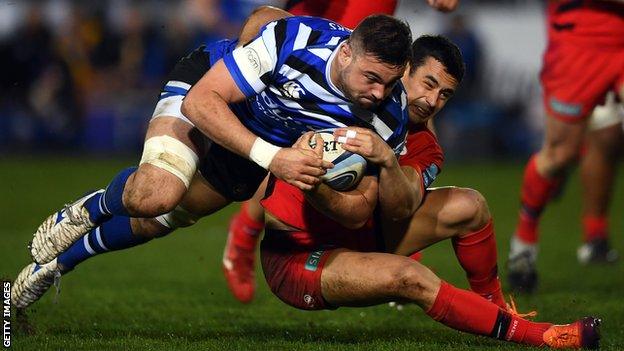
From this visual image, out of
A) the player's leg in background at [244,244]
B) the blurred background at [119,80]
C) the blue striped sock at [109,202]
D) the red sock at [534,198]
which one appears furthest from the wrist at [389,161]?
the blurred background at [119,80]

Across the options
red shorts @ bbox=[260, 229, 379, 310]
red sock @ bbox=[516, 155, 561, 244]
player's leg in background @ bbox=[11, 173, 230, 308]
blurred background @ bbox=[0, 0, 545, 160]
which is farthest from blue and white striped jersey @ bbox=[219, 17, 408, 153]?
blurred background @ bbox=[0, 0, 545, 160]

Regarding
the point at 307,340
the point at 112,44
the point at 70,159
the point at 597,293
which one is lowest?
the point at 70,159

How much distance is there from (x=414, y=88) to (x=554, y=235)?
6.56m

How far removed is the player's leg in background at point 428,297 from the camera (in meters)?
5.78

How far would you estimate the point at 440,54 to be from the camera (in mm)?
6227

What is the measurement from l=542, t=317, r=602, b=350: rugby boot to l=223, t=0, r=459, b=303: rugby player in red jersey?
2265 mm

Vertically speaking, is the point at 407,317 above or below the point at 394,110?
below

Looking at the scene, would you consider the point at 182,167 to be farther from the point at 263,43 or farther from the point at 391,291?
the point at 391,291

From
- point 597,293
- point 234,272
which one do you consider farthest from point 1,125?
point 597,293

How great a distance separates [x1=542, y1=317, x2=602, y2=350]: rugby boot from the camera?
589cm

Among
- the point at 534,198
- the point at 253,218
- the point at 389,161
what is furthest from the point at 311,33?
the point at 534,198

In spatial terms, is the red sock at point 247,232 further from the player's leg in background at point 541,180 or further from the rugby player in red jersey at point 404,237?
the rugby player in red jersey at point 404,237

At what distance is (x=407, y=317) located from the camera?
742cm

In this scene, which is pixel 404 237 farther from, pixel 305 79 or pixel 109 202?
pixel 109 202
